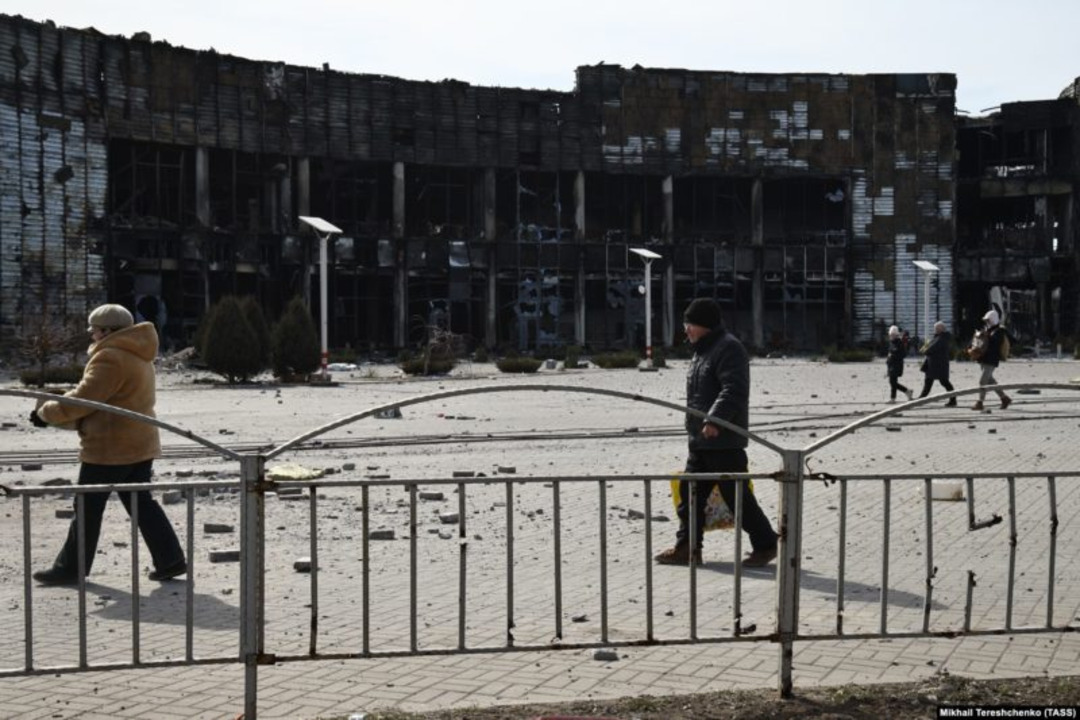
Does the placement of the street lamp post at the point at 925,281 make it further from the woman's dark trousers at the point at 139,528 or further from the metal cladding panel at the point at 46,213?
the woman's dark trousers at the point at 139,528

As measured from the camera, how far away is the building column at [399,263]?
53.2 meters

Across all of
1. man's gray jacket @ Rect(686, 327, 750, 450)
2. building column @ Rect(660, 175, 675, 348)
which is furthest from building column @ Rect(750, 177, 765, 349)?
man's gray jacket @ Rect(686, 327, 750, 450)

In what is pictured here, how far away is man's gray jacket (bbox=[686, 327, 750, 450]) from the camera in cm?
823

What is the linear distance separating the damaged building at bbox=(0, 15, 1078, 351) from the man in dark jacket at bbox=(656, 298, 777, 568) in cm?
3976

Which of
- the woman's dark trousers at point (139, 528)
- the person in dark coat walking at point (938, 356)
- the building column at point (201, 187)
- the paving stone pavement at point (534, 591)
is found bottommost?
the paving stone pavement at point (534, 591)

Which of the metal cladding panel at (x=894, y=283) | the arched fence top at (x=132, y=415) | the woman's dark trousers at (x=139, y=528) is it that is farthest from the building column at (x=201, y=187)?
the arched fence top at (x=132, y=415)

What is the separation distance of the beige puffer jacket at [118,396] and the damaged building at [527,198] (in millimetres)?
38828

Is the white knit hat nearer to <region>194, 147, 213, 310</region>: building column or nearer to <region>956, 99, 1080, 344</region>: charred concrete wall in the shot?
<region>194, 147, 213, 310</region>: building column

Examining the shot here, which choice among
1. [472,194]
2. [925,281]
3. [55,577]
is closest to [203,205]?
[472,194]

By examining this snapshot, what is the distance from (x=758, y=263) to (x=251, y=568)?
54.9 metres

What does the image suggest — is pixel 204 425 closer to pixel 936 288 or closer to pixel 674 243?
pixel 674 243

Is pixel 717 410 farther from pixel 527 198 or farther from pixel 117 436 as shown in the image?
pixel 527 198

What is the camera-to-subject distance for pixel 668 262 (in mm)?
57188

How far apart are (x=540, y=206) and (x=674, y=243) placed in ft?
20.0
